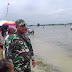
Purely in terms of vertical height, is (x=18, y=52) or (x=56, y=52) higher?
(x=18, y=52)

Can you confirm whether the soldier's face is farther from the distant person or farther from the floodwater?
the floodwater

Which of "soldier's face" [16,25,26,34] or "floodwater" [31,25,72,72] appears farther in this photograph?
"floodwater" [31,25,72,72]

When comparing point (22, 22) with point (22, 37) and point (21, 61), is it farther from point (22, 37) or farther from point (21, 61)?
point (21, 61)

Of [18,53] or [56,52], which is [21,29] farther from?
[56,52]

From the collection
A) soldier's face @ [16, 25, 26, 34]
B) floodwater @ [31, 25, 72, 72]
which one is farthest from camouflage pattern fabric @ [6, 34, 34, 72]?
floodwater @ [31, 25, 72, 72]

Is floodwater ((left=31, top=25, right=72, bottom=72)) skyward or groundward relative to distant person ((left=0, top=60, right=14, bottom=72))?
groundward

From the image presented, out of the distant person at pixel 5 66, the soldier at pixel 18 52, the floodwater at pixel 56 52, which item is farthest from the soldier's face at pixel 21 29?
the floodwater at pixel 56 52

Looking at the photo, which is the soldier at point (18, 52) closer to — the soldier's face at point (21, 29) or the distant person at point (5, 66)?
the soldier's face at point (21, 29)

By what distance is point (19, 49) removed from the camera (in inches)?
108

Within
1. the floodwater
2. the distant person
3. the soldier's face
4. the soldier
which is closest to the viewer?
the distant person

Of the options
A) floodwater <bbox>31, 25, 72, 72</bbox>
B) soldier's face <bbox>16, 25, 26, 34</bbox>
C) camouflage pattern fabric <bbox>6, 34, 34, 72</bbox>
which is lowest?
floodwater <bbox>31, 25, 72, 72</bbox>

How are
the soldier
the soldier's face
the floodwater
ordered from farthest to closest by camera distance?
1. the floodwater
2. the soldier's face
3. the soldier

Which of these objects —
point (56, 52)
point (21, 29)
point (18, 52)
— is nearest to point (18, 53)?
point (18, 52)

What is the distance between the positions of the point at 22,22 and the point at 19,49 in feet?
1.80
